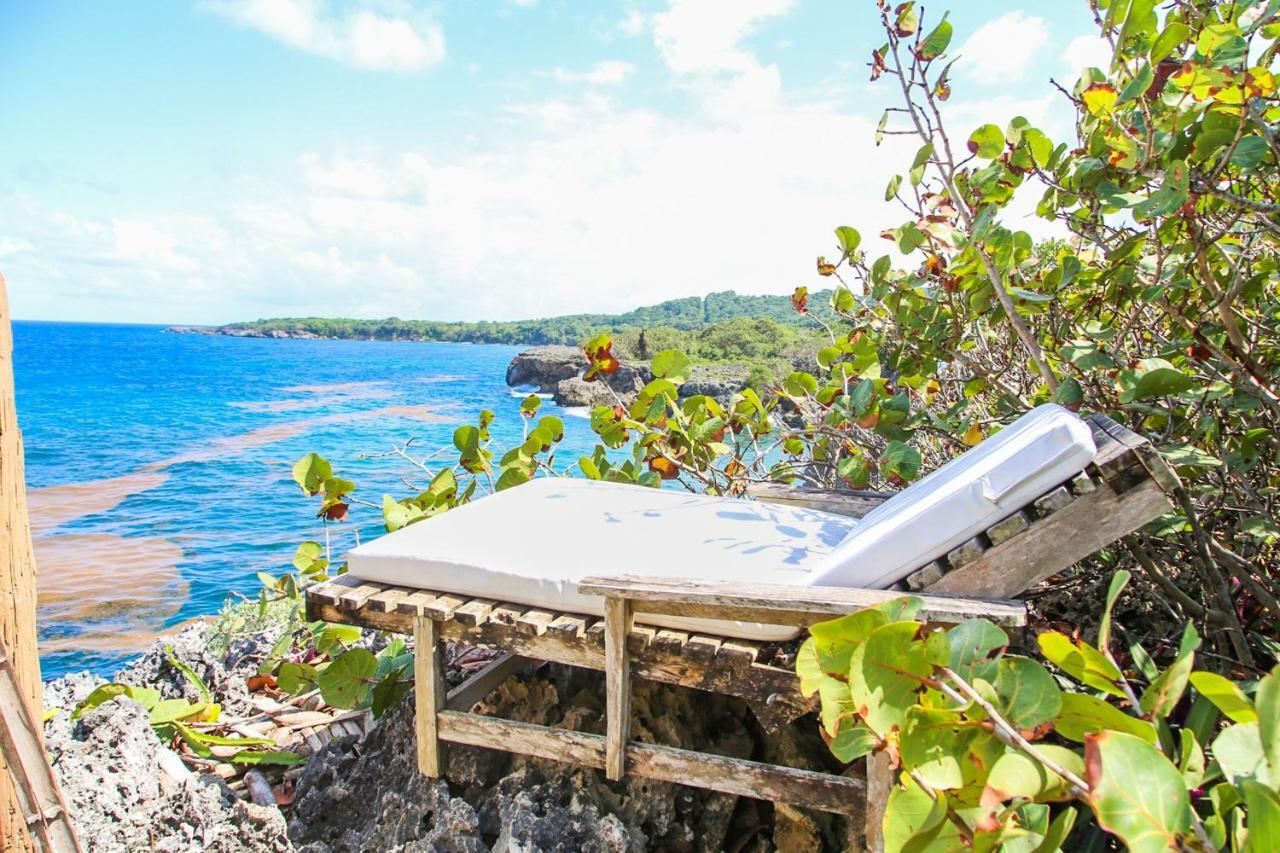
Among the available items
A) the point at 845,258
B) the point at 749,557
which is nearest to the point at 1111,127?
the point at 845,258

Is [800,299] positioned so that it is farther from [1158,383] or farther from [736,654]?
[736,654]

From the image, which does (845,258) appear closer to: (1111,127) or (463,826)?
(1111,127)

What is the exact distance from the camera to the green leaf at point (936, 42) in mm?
2230

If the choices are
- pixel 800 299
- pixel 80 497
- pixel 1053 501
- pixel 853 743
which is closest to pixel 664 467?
pixel 800 299

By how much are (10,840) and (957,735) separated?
73.6 inches

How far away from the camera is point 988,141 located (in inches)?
82.0

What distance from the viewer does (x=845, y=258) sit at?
2852mm

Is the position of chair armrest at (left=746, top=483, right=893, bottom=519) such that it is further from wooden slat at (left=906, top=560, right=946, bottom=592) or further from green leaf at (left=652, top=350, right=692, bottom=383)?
wooden slat at (left=906, top=560, right=946, bottom=592)

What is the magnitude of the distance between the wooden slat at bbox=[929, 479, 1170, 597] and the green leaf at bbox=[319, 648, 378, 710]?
1547 millimetres

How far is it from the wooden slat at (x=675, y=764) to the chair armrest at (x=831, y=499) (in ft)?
3.64

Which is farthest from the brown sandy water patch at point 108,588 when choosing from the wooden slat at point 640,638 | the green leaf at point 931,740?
the green leaf at point 931,740

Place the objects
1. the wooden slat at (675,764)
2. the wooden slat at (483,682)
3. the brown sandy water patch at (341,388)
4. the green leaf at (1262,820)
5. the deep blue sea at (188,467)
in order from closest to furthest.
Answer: the green leaf at (1262,820) < the wooden slat at (675,764) < the wooden slat at (483,682) < the deep blue sea at (188,467) < the brown sandy water patch at (341,388)

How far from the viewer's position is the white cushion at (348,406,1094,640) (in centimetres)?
171

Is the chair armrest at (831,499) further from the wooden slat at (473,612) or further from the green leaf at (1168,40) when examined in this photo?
the green leaf at (1168,40)
